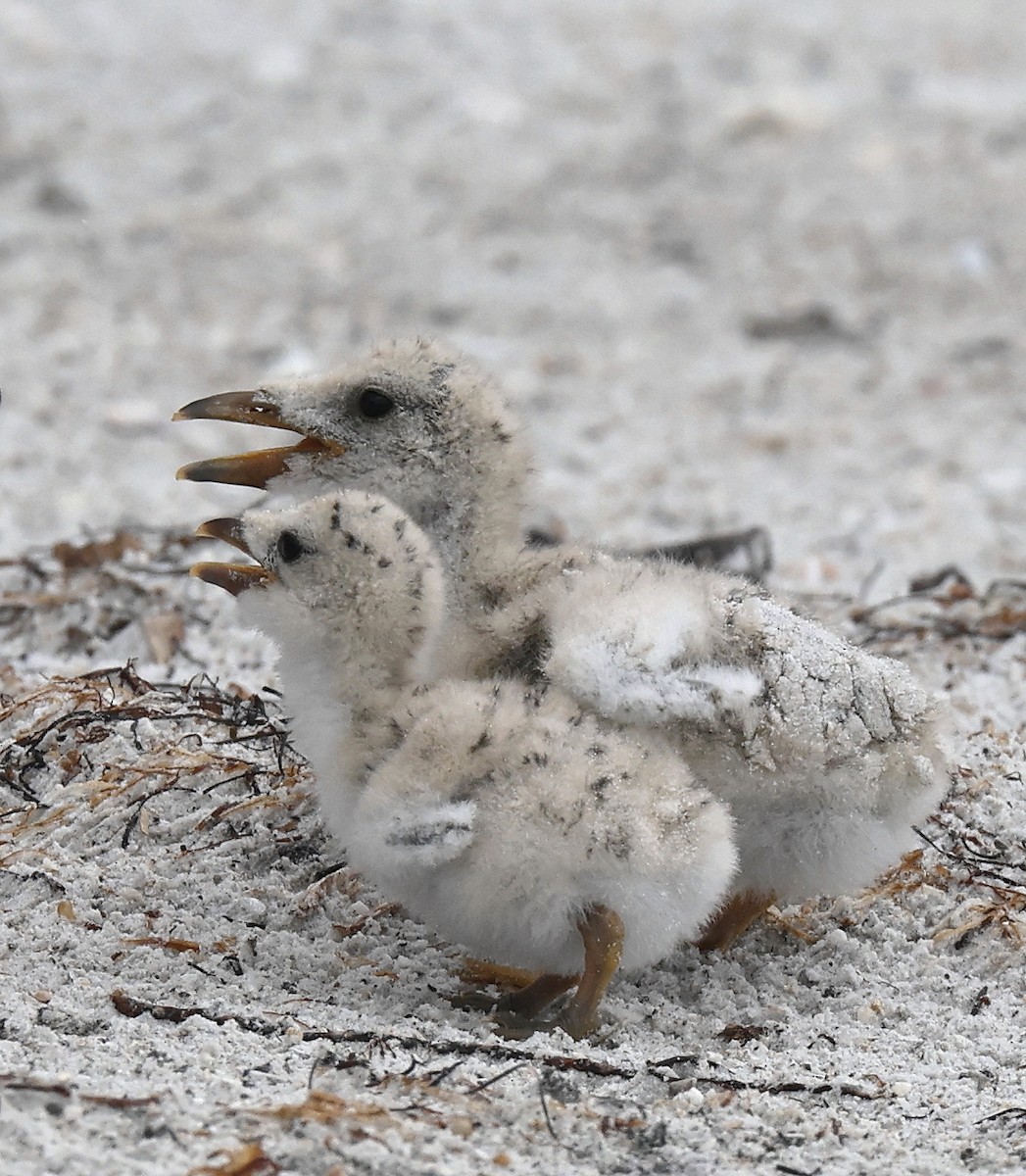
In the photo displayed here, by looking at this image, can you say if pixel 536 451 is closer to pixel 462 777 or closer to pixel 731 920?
pixel 731 920

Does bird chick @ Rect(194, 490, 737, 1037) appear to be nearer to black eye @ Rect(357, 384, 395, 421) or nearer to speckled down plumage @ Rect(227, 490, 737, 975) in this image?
speckled down plumage @ Rect(227, 490, 737, 975)

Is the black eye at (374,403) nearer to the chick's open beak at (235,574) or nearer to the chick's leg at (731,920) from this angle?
the chick's open beak at (235,574)

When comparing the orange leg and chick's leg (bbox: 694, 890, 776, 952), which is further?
chick's leg (bbox: 694, 890, 776, 952)

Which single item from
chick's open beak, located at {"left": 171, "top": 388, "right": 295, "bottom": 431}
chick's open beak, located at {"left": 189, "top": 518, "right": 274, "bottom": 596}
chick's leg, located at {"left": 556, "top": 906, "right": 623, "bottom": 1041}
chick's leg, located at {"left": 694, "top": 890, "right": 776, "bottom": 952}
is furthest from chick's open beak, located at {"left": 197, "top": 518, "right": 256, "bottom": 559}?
chick's leg, located at {"left": 694, "top": 890, "right": 776, "bottom": 952}

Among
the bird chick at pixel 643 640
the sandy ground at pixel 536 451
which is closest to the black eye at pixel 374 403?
the bird chick at pixel 643 640

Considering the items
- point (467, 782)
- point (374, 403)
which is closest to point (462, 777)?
point (467, 782)
